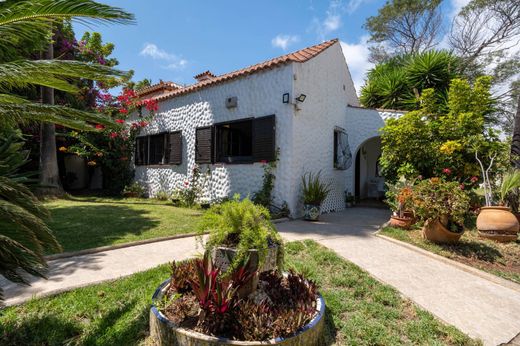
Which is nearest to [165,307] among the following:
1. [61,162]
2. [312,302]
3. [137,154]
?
[312,302]

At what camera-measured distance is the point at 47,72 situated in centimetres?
271

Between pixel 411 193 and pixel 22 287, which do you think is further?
pixel 411 193

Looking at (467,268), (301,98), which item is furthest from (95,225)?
(467,268)

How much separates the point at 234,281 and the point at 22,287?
9.00 feet

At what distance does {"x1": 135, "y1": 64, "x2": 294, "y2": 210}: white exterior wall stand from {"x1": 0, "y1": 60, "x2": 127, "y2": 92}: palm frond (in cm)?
543

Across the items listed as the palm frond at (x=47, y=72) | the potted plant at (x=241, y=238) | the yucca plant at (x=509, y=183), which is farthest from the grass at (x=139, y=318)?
the yucca plant at (x=509, y=183)

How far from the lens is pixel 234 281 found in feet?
8.27

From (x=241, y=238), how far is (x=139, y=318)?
129 centimetres

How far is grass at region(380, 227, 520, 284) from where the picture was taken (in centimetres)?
472

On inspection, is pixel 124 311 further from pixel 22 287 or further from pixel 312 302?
pixel 312 302

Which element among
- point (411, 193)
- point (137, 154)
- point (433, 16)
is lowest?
point (411, 193)

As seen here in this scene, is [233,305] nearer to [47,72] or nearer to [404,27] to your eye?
[47,72]

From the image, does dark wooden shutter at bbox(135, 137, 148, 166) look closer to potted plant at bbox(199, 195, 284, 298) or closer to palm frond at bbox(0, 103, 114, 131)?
palm frond at bbox(0, 103, 114, 131)

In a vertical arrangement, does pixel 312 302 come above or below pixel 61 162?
below
